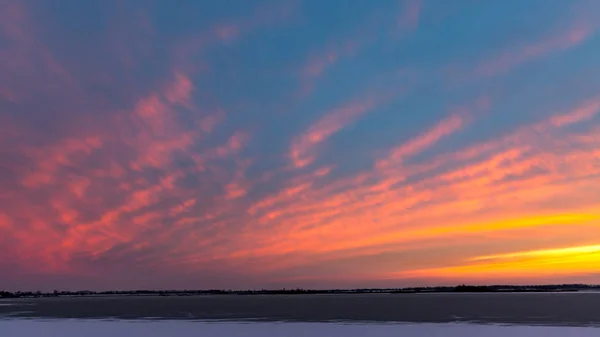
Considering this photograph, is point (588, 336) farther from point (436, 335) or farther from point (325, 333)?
point (325, 333)

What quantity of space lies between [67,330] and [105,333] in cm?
594

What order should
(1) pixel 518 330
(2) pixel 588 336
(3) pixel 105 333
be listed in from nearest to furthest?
(2) pixel 588 336
(3) pixel 105 333
(1) pixel 518 330

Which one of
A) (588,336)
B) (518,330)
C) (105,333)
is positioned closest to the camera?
(588,336)

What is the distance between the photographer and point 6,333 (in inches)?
1650

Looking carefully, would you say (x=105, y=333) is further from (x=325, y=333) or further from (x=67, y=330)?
(x=325, y=333)

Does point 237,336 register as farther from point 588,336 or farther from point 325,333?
point 588,336

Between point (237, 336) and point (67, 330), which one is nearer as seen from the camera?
point (237, 336)

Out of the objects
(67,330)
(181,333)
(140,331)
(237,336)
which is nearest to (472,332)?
(237,336)

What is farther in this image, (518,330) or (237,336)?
(518,330)

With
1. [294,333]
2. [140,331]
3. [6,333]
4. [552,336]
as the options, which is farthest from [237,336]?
[552,336]

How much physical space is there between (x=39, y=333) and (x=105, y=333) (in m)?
4.98

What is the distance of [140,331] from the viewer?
143ft

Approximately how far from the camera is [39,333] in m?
42.2

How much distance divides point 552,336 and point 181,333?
84.2 feet
